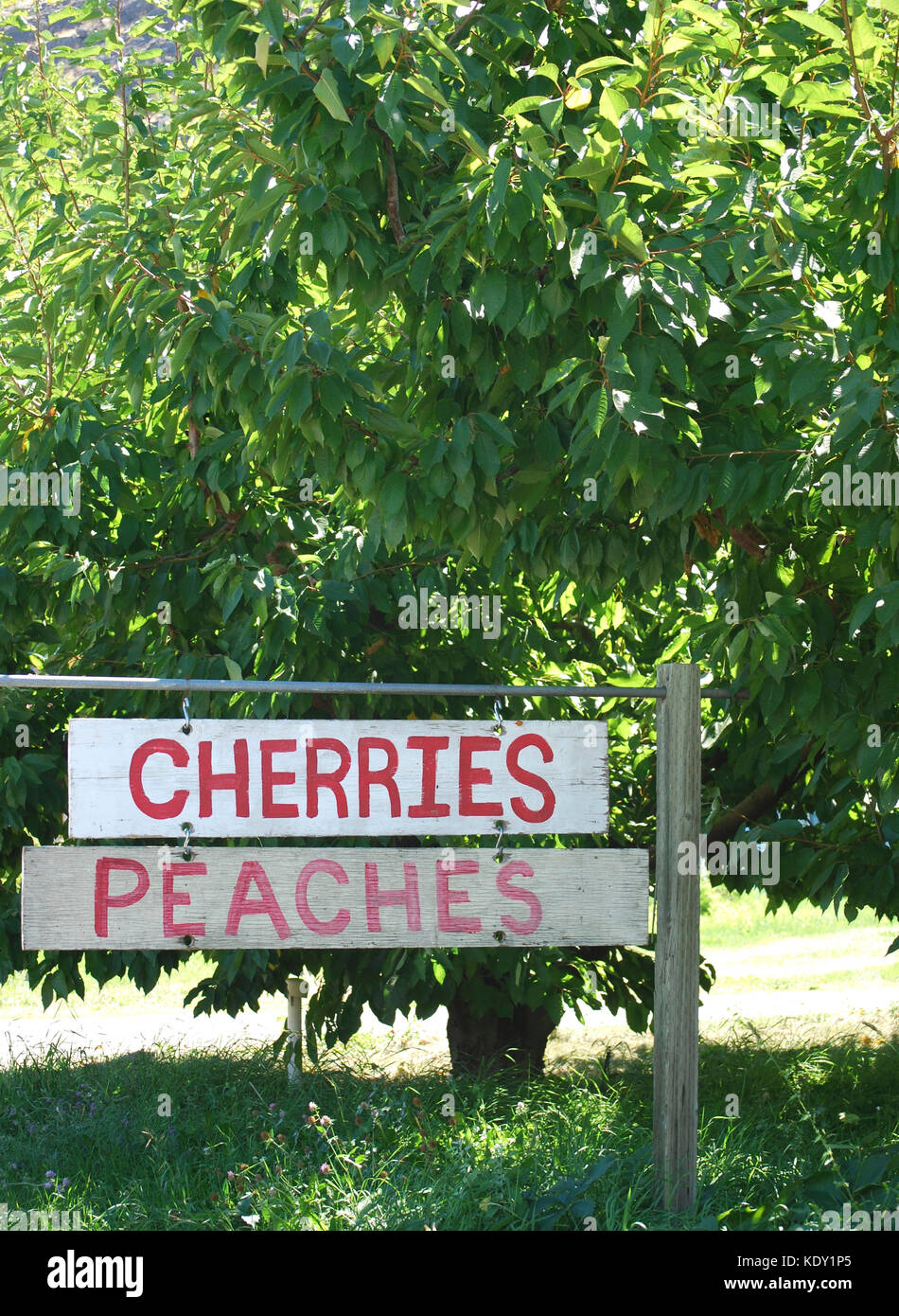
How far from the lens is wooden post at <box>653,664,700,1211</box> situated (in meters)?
3.75

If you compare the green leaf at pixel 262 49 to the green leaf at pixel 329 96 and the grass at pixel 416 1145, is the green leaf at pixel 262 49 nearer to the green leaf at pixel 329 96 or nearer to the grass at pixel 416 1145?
the green leaf at pixel 329 96

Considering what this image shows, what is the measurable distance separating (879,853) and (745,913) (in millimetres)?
11591

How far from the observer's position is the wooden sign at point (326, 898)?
3.48m

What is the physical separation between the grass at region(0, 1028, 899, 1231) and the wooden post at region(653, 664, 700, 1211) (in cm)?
12

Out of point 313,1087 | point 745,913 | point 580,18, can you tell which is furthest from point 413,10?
point 745,913

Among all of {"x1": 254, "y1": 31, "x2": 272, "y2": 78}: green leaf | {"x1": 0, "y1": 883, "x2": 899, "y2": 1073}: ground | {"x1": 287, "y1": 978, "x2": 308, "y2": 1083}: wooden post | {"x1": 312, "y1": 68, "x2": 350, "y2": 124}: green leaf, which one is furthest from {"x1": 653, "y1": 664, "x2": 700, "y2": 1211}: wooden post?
{"x1": 0, "y1": 883, "x2": 899, "y2": 1073}: ground

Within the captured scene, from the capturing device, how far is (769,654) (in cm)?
364

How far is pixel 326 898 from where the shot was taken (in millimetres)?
3576

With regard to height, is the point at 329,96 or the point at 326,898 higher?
the point at 329,96

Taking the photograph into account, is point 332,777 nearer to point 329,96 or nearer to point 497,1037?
point 329,96

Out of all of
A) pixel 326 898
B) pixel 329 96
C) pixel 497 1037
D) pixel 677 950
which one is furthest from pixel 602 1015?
Answer: pixel 329 96

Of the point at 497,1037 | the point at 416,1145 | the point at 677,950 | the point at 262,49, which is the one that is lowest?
the point at 497,1037

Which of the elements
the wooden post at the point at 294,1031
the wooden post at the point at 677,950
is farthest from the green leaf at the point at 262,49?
the wooden post at the point at 294,1031

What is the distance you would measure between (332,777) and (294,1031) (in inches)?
108
